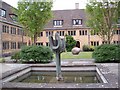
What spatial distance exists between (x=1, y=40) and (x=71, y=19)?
68.2 ft

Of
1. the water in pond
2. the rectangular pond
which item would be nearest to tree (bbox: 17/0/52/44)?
the rectangular pond

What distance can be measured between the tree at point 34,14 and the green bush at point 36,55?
763cm

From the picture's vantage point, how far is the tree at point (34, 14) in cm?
2859

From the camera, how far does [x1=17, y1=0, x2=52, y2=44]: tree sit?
93.8 ft

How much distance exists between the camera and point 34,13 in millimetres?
28594

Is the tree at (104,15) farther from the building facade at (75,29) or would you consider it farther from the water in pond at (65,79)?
the building facade at (75,29)

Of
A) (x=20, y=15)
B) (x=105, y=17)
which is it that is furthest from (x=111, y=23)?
(x=20, y=15)

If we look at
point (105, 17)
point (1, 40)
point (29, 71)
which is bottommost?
point (29, 71)

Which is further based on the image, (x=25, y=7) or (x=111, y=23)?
(x=25, y=7)

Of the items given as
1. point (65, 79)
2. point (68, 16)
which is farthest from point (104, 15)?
point (68, 16)

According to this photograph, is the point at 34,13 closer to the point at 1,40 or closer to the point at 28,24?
the point at 28,24

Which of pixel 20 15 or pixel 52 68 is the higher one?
pixel 20 15

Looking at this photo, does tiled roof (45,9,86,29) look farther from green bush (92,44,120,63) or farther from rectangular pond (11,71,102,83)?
rectangular pond (11,71,102,83)

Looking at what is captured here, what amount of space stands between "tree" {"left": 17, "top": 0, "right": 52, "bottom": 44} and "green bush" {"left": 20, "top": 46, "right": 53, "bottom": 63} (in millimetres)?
7634
